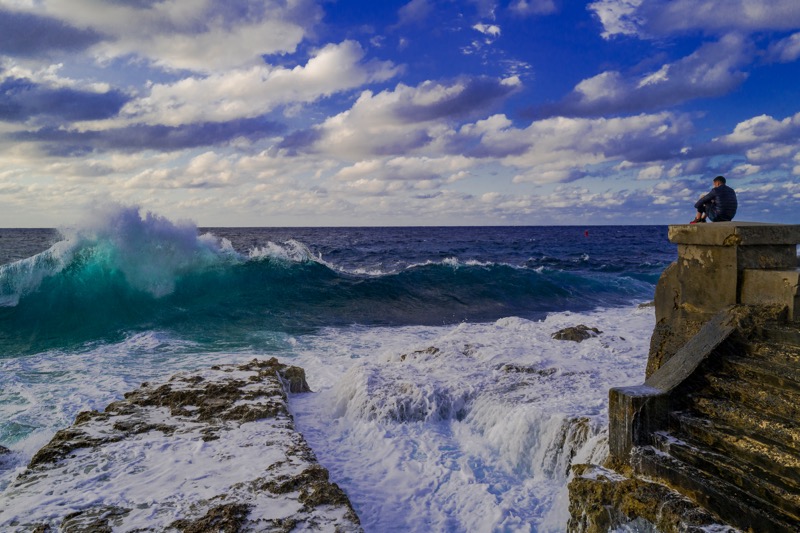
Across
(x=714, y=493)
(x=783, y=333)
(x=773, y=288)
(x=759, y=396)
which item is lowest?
(x=714, y=493)

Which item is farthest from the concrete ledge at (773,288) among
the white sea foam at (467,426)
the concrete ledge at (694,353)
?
the white sea foam at (467,426)

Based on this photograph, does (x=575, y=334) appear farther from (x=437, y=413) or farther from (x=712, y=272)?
(x=712, y=272)

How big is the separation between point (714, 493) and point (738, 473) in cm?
23

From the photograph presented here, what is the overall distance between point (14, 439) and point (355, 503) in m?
4.67

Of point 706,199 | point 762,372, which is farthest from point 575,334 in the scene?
point 762,372

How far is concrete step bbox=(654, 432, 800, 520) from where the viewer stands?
2967mm

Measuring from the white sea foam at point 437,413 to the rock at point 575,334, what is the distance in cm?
23

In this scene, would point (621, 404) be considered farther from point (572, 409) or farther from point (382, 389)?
point (382, 389)

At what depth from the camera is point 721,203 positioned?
5695 millimetres

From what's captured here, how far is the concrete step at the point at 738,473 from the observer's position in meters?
2.97

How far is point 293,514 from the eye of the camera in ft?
11.4

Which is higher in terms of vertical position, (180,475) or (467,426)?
(180,475)

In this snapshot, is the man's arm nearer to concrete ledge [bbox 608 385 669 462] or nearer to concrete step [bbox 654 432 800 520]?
concrete ledge [bbox 608 385 669 462]

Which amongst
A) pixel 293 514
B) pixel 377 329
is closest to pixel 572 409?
pixel 293 514
